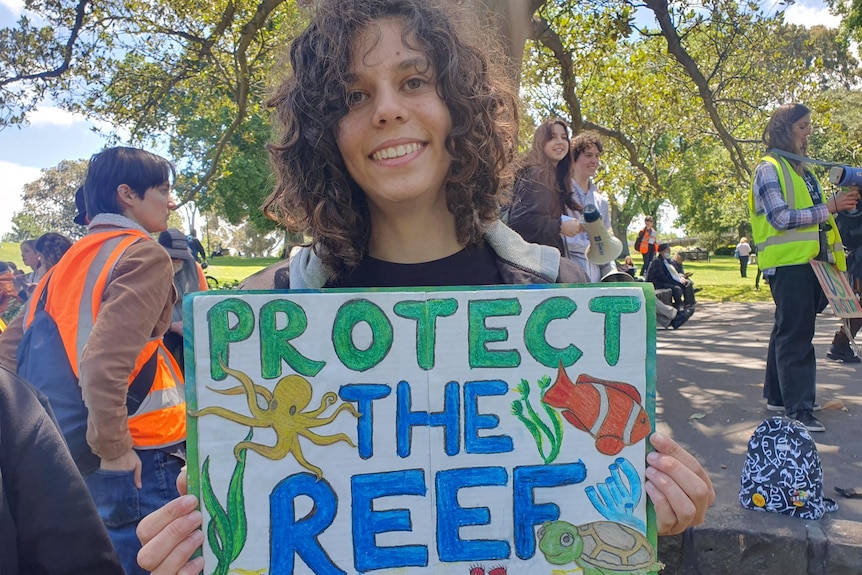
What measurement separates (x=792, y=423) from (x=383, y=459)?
8.24 ft

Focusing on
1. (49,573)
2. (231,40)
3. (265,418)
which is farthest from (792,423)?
(231,40)

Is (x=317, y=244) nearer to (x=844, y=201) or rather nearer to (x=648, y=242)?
(x=844, y=201)

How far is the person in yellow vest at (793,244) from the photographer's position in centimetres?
387

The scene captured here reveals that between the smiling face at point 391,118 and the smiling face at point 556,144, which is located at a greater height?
the smiling face at point 556,144

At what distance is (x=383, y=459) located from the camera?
1.12 meters

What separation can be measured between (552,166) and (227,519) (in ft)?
10.9

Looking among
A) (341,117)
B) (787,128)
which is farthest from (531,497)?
(787,128)

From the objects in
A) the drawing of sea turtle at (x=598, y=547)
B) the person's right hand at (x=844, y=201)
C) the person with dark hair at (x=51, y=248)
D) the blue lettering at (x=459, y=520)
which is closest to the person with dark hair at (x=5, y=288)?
the person with dark hair at (x=51, y=248)

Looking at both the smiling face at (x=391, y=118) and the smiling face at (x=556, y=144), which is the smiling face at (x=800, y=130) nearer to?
the smiling face at (x=556, y=144)

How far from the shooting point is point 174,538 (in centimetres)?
107

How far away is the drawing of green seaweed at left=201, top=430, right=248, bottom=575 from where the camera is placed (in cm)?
108

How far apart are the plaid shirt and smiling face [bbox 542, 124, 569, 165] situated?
4.11ft

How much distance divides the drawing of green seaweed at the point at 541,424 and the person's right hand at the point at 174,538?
593mm

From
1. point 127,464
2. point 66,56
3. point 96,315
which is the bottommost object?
point 127,464
